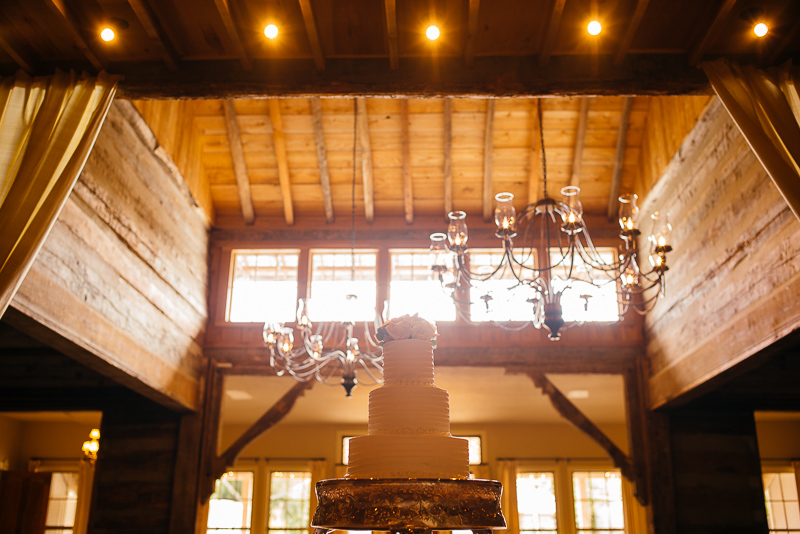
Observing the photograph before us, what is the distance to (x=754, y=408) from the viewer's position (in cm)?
747

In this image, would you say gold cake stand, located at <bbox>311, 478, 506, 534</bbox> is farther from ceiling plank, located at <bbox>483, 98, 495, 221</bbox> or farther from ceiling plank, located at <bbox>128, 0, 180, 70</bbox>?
ceiling plank, located at <bbox>483, 98, 495, 221</bbox>

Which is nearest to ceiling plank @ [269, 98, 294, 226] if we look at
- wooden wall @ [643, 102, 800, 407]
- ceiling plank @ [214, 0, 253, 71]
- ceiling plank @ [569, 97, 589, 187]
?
ceiling plank @ [214, 0, 253, 71]

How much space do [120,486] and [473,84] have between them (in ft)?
19.1

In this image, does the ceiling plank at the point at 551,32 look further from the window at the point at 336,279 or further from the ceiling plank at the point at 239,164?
the ceiling plank at the point at 239,164

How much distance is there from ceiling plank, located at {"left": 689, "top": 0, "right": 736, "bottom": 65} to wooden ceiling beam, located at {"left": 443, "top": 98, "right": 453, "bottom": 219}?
11.0ft

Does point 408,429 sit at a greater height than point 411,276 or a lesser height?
lesser

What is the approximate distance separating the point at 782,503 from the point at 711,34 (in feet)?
27.6

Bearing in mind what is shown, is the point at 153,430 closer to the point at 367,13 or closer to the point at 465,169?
the point at 465,169

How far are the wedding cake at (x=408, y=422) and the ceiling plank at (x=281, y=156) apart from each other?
5.19m

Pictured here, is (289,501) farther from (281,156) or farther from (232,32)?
(232,32)

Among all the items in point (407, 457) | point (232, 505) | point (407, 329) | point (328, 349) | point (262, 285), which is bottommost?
point (232, 505)

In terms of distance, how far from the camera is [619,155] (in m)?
7.76

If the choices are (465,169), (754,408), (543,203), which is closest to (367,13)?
(543,203)

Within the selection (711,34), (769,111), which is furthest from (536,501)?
(711,34)
